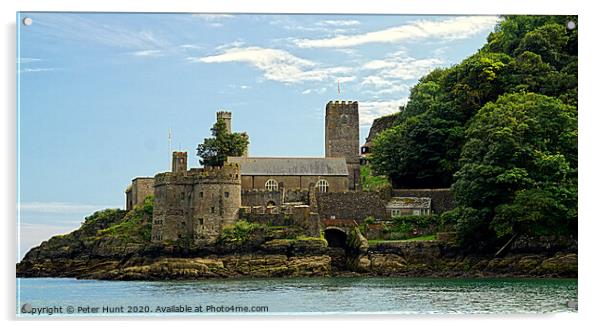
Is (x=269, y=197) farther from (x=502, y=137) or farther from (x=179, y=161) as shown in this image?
(x=502, y=137)

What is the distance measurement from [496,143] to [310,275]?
841 cm

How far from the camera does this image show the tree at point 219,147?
48594mm

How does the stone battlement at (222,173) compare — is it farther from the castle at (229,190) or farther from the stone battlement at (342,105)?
the stone battlement at (342,105)

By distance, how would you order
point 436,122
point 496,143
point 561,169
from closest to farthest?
point 561,169
point 496,143
point 436,122

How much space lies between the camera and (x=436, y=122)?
151ft

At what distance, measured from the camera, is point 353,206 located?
1697 inches

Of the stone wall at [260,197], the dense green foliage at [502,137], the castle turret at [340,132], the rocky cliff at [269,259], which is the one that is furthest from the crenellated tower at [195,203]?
the castle turret at [340,132]

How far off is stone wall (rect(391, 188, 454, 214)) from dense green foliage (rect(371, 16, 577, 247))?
1231 millimetres

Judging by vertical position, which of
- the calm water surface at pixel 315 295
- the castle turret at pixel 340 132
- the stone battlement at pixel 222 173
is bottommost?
the calm water surface at pixel 315 295

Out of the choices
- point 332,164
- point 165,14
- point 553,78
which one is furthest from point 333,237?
point 165,14

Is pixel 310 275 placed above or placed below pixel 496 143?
below

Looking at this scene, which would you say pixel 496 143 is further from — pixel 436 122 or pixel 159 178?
pixel 159 178

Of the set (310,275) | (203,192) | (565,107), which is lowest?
(310,275)

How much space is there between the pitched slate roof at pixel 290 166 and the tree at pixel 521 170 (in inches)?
423
